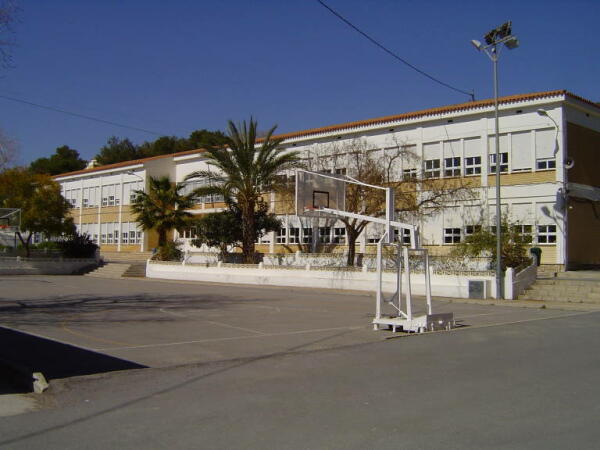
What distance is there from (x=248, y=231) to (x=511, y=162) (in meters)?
16.6

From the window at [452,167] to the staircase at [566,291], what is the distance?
34.0 feet

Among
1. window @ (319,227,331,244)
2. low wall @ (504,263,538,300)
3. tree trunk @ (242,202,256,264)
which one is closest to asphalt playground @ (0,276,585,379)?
low wall @ (504,263,538,300)

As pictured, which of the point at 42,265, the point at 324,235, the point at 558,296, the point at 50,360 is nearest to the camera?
the point at 50,360

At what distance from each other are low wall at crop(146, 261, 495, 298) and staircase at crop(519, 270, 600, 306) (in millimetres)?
2314

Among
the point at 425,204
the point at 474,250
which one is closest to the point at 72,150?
the point at 425,204

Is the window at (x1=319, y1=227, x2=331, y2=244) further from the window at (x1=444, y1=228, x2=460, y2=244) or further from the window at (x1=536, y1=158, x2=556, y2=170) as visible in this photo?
the window at (x1=536, y1=158, x2=556, y2=170)

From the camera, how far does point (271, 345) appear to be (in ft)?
42.7

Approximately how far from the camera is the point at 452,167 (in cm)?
3669

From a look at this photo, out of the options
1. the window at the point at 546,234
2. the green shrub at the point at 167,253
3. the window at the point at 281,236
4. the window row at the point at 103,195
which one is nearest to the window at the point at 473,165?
the window at the point at 546,234

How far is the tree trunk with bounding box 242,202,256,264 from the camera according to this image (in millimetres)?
36000

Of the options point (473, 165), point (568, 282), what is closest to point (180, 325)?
point (568, 282)

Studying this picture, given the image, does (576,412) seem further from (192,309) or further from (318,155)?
(318,155)

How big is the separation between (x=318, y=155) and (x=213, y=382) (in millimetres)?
30213

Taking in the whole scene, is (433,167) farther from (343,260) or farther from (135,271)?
(135,271)
